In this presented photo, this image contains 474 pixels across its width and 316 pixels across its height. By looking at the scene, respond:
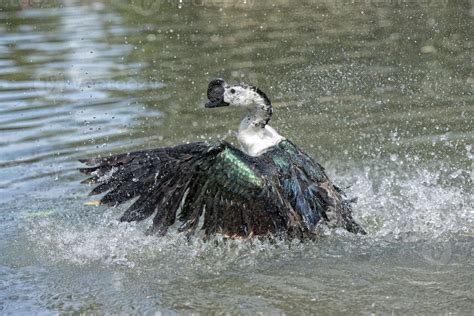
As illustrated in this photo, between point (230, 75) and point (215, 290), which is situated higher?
point (230, 75)

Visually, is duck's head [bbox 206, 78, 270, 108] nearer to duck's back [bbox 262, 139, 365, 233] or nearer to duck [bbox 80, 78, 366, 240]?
duck [bbox 80, 78, 366, 240]

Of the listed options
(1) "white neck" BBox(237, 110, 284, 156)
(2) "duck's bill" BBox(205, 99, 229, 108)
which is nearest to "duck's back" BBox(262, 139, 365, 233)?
(1) "white neck" BBox(237, 110, 284, 156)

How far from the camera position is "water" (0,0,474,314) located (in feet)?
21.2

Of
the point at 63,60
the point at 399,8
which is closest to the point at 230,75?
the point at 63,60

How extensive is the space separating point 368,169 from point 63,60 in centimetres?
735

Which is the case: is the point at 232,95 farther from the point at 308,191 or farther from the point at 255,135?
the point at 308,191

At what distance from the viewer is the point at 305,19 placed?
16.7 m

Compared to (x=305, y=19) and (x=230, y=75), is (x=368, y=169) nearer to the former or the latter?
(x=230, y=75)

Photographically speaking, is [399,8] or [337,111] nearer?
[337,111]

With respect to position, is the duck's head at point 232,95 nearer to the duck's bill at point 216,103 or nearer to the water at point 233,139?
the duck's bill at point 216,103

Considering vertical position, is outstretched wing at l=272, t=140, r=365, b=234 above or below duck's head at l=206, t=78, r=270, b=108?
below

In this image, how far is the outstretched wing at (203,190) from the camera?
630 cm

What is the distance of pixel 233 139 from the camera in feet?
32.5

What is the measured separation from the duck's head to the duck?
0.02 meters
